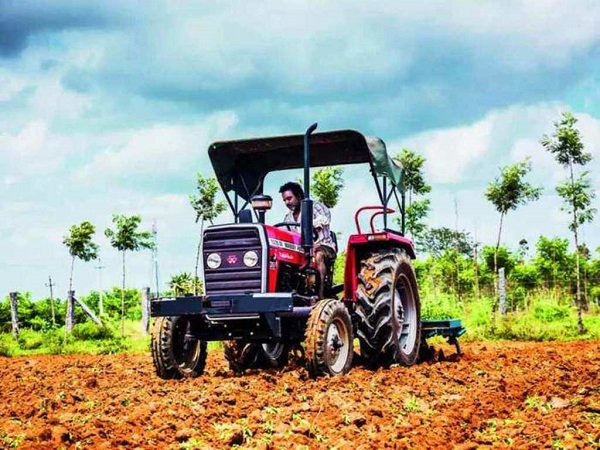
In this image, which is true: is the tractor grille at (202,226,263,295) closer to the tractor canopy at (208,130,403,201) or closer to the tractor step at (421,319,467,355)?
the tractor canopy at (208,130,403,201)

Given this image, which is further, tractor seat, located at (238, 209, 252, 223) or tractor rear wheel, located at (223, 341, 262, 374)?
tractor rear wheel, located at (223, 341, 262, 374)

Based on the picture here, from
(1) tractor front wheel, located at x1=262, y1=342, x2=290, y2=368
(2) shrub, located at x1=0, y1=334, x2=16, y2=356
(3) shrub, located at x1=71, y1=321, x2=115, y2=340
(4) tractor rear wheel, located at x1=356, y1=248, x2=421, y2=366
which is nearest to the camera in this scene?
(4) tractor rear wheel, located at x1=356, y1=248, x2=421, y2=366

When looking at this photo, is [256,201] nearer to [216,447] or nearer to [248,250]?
[248,250]

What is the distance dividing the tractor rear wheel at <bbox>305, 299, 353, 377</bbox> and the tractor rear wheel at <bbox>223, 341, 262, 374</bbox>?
1.56m

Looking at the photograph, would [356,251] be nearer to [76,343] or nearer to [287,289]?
[287,289]

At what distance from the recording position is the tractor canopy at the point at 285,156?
29.7 ft

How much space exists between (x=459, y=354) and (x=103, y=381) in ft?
14.7

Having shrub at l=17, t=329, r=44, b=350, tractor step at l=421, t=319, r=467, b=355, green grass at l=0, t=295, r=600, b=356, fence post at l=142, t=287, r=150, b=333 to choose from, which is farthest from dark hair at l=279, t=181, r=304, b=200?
fence post at l=142, t=287, r=150, b=333

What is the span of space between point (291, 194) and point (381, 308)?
4.97 ft

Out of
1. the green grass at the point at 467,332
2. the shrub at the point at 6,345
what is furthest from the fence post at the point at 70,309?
the shrub at the point at 6,345

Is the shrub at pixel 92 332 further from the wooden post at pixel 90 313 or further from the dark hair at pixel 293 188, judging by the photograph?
the dark hair at pixel 293 188

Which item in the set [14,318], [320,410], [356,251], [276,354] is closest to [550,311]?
[276,354]

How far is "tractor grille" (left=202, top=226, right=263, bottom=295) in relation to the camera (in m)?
8.18

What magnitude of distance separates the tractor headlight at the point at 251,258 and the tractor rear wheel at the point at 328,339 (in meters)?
0.76
